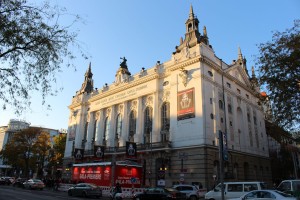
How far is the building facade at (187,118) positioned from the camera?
1421 inches

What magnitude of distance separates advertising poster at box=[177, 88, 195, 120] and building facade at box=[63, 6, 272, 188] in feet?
0.46

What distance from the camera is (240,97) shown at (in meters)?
46.5

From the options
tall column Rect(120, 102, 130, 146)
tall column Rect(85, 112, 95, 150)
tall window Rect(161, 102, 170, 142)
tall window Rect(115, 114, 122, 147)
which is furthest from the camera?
tall column Rect(85, 112, 95, 150)

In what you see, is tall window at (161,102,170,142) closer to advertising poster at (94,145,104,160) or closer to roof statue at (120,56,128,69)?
advertising poster at (94,145,104,160)

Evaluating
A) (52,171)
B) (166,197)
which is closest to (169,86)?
(166,197)

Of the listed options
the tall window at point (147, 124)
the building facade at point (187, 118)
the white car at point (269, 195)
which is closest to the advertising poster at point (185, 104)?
the building facade at point (187, 118)

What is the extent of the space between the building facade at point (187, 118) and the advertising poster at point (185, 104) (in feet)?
0.46

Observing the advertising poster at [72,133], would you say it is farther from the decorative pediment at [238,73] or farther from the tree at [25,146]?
the decorative pediment at [238,73]

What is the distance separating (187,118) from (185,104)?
2.12 m

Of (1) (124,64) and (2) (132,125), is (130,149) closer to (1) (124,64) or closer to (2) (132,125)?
(2) (132,125)

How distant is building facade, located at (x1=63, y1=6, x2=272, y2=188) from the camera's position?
36094 millimetres

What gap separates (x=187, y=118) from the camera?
37688mm

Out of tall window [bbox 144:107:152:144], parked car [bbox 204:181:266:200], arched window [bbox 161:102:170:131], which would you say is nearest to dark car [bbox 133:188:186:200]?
parked car [bbox 204:181:266:200]

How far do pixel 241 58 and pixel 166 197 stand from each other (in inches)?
1725
